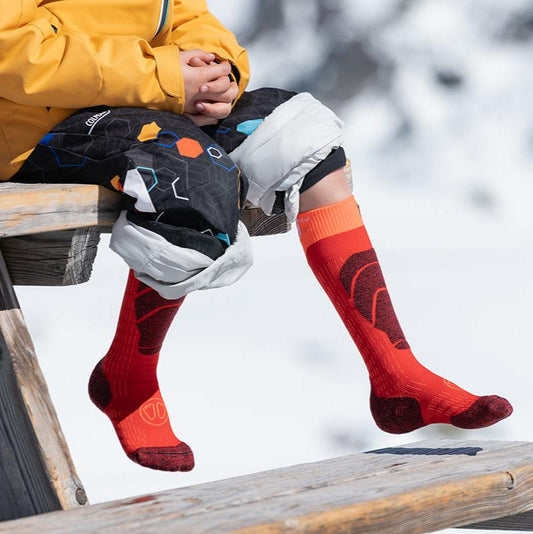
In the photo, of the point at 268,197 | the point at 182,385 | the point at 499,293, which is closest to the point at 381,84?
the point at 499,293

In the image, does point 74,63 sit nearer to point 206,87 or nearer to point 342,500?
point 206,87

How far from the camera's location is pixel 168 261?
3.79ft

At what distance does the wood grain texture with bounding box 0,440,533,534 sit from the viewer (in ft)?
2.85

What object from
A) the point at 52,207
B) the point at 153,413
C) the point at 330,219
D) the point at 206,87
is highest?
the point at 206,87

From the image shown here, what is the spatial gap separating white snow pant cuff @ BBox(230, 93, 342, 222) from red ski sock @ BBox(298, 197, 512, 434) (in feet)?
0.18

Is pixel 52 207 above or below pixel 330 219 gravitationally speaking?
above

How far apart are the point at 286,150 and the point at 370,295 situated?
0.70ft

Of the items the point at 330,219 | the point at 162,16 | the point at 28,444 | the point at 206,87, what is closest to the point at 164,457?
the point at 28,444

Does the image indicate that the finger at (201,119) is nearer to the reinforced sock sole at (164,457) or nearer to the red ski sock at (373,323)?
the red ski sock at (373,323)

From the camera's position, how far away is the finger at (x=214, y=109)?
1.32 meters

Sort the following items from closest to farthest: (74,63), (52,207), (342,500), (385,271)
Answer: (342,500) < (52,207) < (74,63) < (385,271)

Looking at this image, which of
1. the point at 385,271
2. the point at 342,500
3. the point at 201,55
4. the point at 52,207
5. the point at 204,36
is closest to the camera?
the point at 342,500

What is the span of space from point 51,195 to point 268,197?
1.04 ft

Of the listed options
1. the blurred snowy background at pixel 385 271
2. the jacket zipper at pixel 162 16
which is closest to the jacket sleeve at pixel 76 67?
the jacket zipper at pixel 162 16
